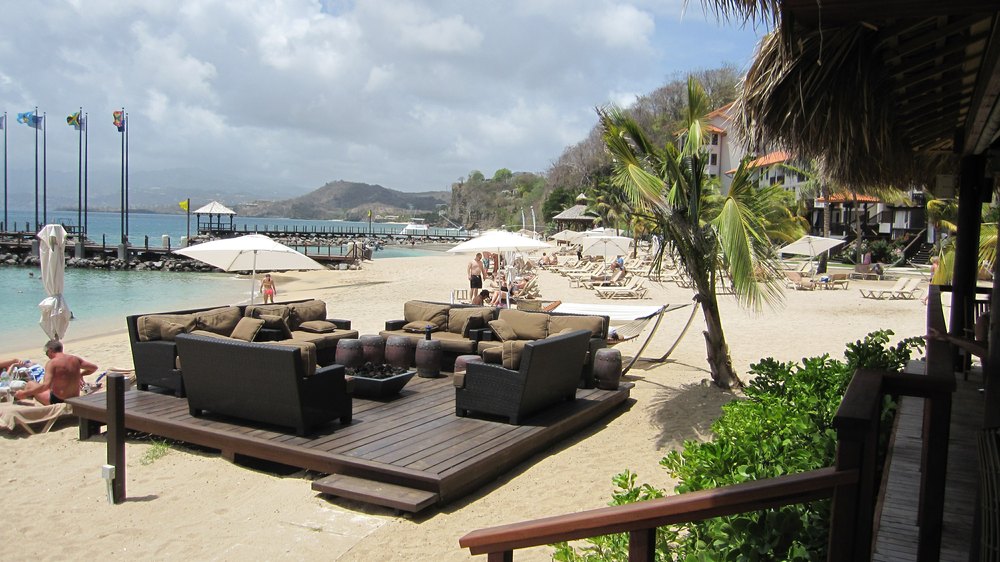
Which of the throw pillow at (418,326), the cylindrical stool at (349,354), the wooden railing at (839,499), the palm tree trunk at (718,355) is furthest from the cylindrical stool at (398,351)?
the wooden railing at (839,499)

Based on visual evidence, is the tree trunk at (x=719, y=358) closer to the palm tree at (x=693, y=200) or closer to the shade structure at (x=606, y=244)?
the palm tree at (x=693, y=200)

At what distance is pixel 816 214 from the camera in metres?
48.8

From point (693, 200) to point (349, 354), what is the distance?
4260mm

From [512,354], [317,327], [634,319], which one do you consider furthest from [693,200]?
[317,327]

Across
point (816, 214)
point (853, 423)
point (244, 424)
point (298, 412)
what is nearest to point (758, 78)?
point (853, 423)

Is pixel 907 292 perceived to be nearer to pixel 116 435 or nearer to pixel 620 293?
pixel 620 293

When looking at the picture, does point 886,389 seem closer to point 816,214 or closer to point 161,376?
point 161,376

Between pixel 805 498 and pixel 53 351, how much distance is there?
8.35 meters

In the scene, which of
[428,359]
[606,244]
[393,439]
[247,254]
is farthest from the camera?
[606,244]

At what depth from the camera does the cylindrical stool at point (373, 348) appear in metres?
8.46

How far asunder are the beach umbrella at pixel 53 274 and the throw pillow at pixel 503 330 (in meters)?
5.25

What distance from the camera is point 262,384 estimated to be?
19.9 feet

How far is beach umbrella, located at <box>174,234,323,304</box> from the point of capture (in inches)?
415

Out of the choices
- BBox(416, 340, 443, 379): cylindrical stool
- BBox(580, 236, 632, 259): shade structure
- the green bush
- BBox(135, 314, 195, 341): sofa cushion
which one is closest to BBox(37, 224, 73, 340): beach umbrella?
BBox(135, 314, 195, 341): sofa cushion
